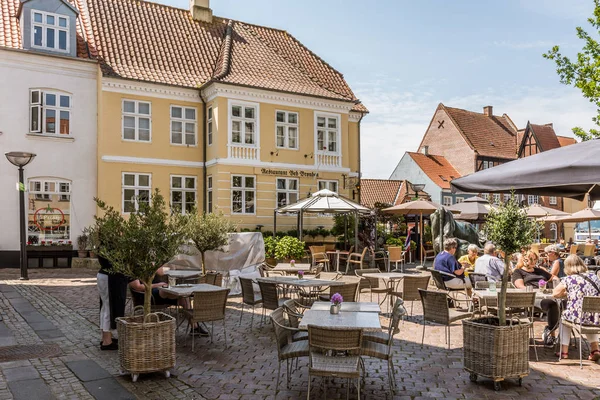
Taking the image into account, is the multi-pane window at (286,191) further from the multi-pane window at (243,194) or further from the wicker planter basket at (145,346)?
the wicker planter basket at (145,346)

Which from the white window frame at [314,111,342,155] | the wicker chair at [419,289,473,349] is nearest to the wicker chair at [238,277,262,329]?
the wicker chair at [419,289,473,349]

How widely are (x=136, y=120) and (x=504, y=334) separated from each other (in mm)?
17501

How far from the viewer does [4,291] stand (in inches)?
505

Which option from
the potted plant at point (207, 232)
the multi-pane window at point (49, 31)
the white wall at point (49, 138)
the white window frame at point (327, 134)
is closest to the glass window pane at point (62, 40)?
the multi-pane window at point (49, 31)

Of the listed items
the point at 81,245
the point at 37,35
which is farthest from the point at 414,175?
the point at 37,35

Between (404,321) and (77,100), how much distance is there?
1558 cm

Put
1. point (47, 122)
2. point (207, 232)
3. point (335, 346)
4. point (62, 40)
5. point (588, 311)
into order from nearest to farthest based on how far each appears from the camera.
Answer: point (335, 346) < point (588, 311) < point (207, 232) < point (47, 122) < point (62, 40)

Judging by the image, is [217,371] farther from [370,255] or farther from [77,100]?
[77,100]

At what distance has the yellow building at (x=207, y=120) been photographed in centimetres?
2005

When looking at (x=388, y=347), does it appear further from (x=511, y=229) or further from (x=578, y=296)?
(x=578, y=296)

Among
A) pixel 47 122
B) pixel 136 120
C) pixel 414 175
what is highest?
pixel 136 120

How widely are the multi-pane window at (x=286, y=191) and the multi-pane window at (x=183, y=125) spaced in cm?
395

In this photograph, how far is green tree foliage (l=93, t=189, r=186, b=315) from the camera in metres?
6.00

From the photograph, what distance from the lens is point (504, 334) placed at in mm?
5578
